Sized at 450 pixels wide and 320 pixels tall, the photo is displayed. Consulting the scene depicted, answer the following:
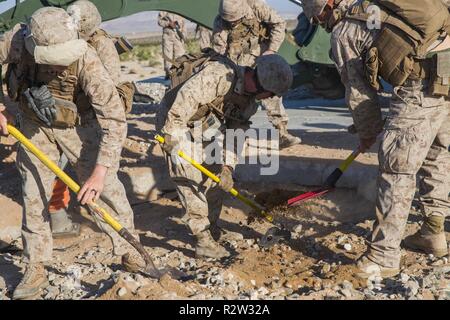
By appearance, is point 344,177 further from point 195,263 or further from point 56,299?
point 56,299

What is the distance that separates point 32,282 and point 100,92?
1321 millimetres

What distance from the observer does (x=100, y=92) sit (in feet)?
→ 12.4

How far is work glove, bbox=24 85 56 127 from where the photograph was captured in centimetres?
387

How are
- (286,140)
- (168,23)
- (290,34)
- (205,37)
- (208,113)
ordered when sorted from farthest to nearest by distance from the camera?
(168,23), (290,34), (205,37), (286,140), (208,113)

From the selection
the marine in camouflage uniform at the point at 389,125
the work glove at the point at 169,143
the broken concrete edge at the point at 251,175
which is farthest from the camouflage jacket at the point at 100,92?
the broken concrete edge at the point at 251,175

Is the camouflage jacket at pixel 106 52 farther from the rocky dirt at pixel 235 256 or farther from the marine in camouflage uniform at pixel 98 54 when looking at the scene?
the rocky dirt at pixel 235 256

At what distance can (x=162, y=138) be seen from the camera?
4.52 meters

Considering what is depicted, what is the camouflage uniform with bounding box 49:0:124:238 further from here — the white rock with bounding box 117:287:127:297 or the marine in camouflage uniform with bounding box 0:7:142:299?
the white rock with bounding box 117:287:127:297

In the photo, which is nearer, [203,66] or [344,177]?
[203,66]

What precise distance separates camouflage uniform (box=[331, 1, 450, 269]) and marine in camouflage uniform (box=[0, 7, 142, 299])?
144 cm

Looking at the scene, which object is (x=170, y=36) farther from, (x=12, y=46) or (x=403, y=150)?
(x=403, y=150)

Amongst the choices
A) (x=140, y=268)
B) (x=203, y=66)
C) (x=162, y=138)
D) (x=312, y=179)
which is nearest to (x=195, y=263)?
(x=140, y=268)

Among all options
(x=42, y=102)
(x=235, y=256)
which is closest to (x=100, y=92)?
(x=42, y=102)

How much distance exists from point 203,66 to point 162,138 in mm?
598
